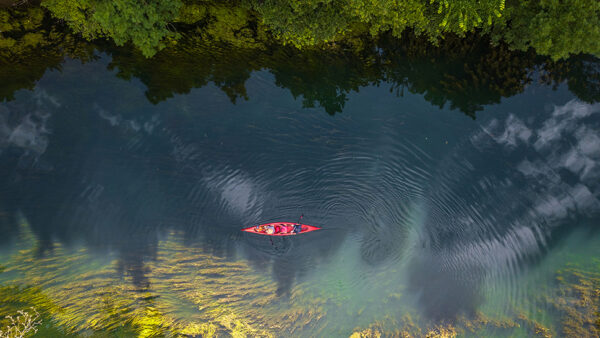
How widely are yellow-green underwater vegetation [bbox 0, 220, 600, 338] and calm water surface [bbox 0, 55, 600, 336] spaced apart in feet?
0.28

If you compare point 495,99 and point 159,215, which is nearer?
point 159,215

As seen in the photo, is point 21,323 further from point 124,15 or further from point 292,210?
point 124,15

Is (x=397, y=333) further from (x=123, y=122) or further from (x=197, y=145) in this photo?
(x=123, y=122)

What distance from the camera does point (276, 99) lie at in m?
20.2

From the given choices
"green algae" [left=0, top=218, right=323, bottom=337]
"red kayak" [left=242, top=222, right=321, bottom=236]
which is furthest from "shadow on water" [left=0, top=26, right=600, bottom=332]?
"green algae" [left=0, top=218, right=323, bottom=337]

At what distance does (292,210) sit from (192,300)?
25.2 ft

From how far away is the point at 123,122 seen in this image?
756 inches

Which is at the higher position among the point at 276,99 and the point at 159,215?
the point at 276,99

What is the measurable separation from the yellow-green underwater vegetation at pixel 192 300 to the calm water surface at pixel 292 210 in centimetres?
8

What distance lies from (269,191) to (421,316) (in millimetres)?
11524

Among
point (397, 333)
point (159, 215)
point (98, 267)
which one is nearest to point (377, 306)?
point (397, 333)

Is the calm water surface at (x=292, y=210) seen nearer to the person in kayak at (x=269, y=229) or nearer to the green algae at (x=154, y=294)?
the green algae at (x=154, y=294)

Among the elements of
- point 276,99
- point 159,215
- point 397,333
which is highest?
point 276,99

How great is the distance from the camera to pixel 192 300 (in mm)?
18469
